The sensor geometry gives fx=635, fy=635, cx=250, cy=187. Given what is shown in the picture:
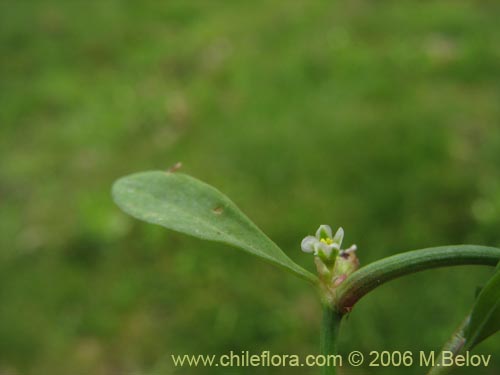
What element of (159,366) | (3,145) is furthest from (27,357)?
(3,145)

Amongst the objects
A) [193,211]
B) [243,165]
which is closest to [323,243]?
[193,211]

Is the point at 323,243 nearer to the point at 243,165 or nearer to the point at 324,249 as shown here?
the point at 324,249

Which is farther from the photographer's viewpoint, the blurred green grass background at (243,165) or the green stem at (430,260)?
the blurred green grass background at (243,165)

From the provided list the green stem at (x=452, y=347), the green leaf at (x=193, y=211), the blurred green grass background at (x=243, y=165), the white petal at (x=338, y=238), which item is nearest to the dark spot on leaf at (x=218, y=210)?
the green leaf at (x=193, y=211)

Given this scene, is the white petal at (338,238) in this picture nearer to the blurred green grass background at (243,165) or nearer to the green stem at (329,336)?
the green stem at (329,336)

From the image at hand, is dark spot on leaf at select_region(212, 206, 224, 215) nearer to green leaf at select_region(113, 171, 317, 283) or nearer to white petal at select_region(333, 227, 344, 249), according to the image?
green leaf at select_region(113, 171, 317, 283)

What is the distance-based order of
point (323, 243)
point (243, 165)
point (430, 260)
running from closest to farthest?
point (430, 260), point (323, 243), point (243, 165)
